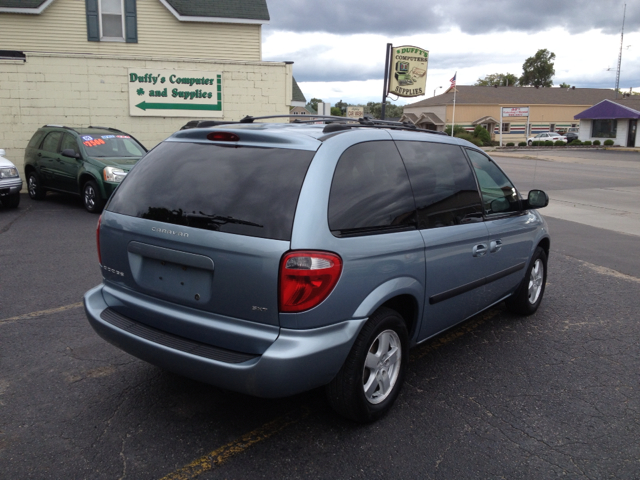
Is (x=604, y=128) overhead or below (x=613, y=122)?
below

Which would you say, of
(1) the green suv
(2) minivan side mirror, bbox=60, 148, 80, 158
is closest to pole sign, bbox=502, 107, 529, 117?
(1) the green suv

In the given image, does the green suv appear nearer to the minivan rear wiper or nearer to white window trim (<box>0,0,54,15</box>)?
the minivan rear wiper

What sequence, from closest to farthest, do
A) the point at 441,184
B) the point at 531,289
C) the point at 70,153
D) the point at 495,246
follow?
the point at 441,184 < the point at 495,246 < the point at 531,289 < the point at 70,153

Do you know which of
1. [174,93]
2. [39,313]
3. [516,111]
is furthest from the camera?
[516,111]

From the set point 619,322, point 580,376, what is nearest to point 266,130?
point 580,376

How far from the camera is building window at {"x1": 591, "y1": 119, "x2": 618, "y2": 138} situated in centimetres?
6150

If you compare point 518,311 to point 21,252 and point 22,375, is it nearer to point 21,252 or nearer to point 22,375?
point 22,375

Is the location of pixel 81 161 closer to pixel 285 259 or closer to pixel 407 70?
pixel 285 259

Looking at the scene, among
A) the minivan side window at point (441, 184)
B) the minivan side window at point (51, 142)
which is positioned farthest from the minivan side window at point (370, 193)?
the minivan side window at point (51, 142)

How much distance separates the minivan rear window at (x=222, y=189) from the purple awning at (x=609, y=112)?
64.4 meters

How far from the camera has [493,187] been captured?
4.79 meters

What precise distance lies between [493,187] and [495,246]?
0.61 m

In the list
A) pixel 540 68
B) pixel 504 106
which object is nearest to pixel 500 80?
pixel 540 68

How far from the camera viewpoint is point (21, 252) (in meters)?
7.77
